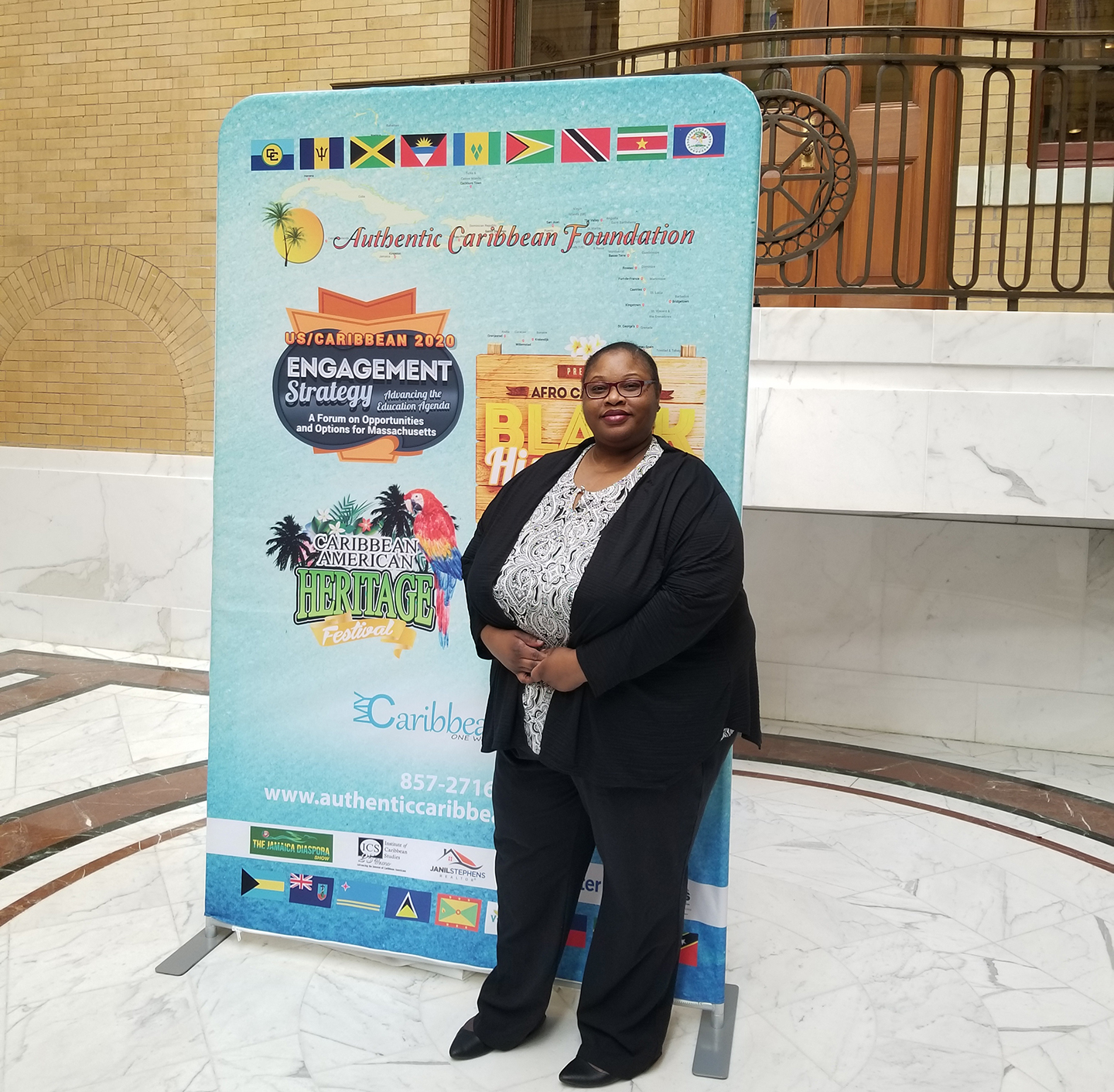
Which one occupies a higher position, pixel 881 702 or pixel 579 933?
pixel 881 702

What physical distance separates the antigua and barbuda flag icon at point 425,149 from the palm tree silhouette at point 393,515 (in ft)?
2.56

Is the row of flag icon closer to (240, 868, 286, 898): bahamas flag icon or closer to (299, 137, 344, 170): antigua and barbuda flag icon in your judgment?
(299, 137, 344, 170): antigua and barbuda flag icon

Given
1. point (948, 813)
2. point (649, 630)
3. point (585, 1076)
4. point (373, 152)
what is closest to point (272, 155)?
point (373, 152)

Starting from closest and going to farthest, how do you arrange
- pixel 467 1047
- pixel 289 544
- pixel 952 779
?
1. pixel 467 1047
2. pixel 289 544
3. pixel 952 779

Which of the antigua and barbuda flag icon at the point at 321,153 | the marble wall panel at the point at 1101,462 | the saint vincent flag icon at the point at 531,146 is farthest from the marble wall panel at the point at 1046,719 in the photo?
the antigua and barbuda flag icon at the point at 321,153

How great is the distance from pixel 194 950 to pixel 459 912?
2.47 ft

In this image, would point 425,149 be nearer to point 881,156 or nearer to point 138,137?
point 881,156

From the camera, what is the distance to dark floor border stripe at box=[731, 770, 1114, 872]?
372 centimetres

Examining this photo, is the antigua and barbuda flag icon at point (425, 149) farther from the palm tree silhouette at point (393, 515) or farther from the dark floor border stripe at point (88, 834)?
the dark floor border stripe at point (88, 834)

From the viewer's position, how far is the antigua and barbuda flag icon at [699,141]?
2.36m

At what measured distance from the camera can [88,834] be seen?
3736 millimetres

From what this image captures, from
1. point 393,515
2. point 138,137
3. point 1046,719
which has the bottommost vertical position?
point 1046,719

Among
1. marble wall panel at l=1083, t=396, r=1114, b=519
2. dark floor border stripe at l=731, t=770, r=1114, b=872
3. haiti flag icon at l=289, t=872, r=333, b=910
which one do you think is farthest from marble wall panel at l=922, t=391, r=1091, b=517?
haiti flag icon at l=289, t=872, r=333, b=910

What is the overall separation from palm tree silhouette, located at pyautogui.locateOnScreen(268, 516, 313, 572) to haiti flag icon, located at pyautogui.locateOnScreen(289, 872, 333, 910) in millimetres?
822
